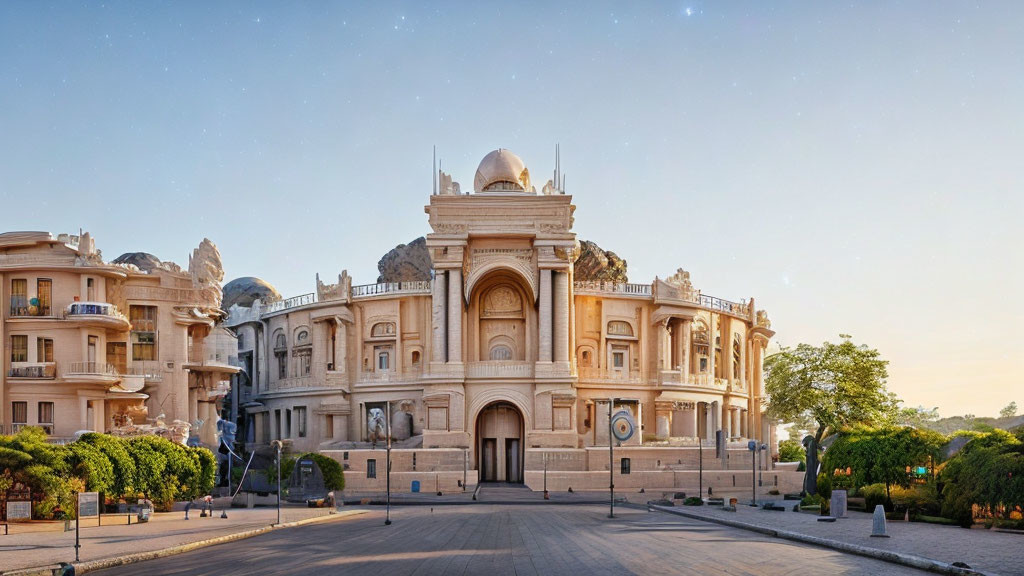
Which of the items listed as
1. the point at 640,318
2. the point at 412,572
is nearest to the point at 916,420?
the point at 640,318

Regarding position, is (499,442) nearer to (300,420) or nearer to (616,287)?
(616,287)

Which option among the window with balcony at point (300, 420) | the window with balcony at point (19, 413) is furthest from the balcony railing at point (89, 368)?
the window with balcony at point (300, 420)

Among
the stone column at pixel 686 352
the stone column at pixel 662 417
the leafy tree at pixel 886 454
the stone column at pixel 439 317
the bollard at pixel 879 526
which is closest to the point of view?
the bollard at pixel 879 526

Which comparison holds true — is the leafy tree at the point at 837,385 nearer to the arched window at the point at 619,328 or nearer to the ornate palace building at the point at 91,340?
the arched window at the point at 619,328

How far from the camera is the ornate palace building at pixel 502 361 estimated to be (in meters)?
70.2

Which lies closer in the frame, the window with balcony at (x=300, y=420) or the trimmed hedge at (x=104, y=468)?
the trimmed hedge at (x=104, y=468)

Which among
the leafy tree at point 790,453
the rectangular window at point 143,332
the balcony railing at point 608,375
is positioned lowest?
the leafy tree at point 790,453

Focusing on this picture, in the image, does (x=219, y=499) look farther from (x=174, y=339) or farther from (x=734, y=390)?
(x=734, y=390)

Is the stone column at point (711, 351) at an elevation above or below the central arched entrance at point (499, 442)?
above

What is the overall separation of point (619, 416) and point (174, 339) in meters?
29.9

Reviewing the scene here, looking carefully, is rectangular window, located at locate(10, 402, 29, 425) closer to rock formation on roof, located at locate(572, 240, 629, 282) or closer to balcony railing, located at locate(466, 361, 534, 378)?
balcony railing, located at locate(466, 361, 534, 378)

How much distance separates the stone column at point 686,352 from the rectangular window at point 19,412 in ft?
156

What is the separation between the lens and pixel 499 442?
74.1 m

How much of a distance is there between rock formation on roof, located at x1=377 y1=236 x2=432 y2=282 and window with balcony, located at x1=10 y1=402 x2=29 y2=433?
5357 centimetres
